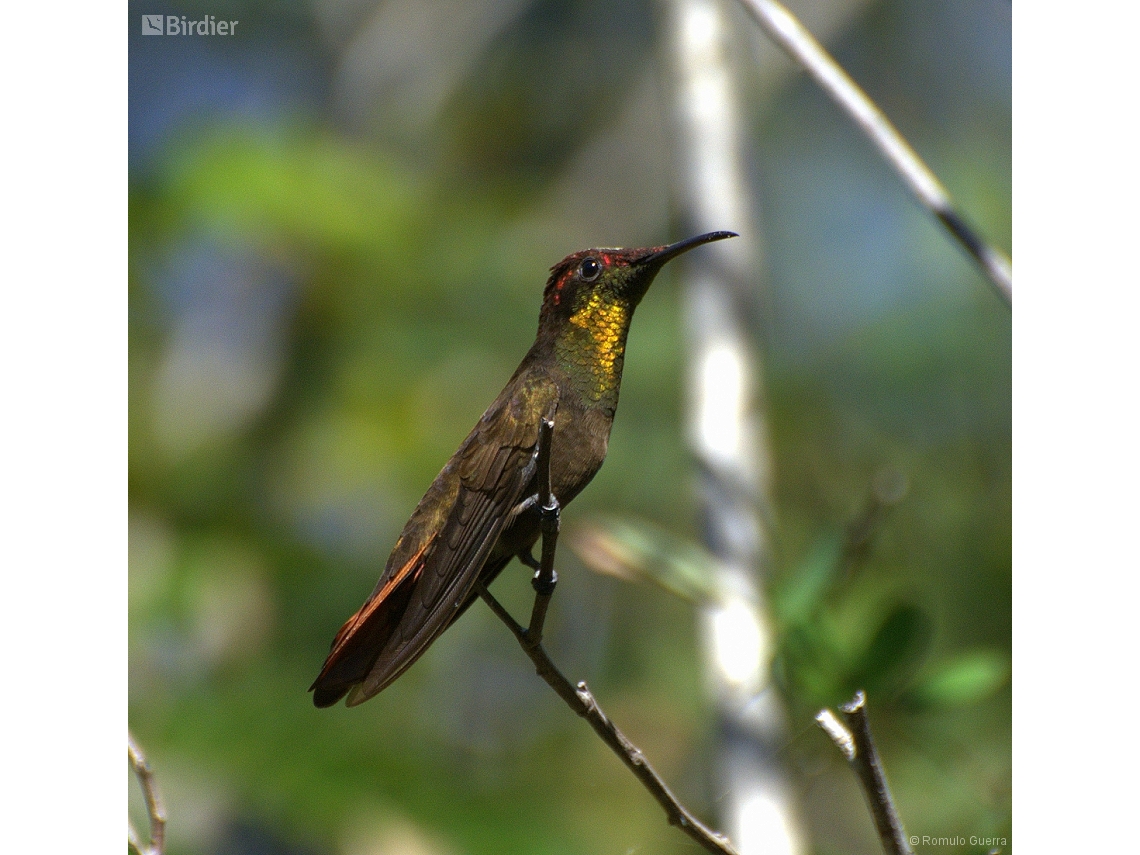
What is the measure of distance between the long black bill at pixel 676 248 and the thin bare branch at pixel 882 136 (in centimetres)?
26

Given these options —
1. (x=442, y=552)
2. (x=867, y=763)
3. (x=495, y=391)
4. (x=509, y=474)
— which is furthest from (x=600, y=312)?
(x=495, y=391)

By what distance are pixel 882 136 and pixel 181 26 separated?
1423 mm

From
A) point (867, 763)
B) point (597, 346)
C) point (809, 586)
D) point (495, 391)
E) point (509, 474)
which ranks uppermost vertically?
point (495, 391)

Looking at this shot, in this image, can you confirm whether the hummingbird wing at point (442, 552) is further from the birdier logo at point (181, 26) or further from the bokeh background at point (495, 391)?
the birdier logo at point (181, 26)

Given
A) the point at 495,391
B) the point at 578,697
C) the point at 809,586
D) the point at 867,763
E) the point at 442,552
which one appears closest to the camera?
the point at 867,763

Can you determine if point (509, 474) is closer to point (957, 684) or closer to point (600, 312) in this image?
point (600, 312)

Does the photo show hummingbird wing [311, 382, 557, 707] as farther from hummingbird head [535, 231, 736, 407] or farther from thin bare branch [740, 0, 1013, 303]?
thin bare branch [740, 0, 1013, 303]

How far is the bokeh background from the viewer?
2363 mm

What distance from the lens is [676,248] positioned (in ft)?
5.46

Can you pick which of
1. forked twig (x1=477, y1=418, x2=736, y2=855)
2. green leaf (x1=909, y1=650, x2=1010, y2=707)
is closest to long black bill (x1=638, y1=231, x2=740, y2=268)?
forked twig (x1=477, y1=418, x2=736, y2=855)

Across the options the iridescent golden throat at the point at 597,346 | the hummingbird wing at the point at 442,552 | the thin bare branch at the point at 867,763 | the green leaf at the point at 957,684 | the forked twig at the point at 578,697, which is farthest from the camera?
the green leaf at the point at 957,684

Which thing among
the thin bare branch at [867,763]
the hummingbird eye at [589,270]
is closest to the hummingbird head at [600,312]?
the hummingbird eye at [589,270]

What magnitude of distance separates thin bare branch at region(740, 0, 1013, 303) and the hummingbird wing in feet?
2.04

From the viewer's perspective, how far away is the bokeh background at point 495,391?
236cm
